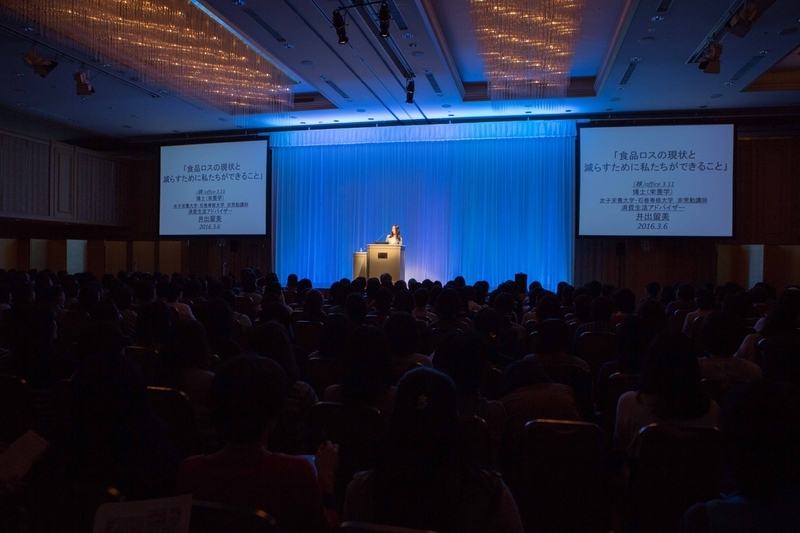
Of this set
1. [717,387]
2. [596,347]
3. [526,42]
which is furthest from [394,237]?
[717,387]

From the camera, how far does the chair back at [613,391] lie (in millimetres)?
3254

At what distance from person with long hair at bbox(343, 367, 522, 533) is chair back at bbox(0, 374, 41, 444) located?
7.53ft

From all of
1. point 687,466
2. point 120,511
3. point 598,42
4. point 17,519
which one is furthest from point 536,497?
point 598,42

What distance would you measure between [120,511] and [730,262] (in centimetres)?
1400

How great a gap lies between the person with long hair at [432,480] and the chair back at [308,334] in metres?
3.79

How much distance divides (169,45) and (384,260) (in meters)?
6.21

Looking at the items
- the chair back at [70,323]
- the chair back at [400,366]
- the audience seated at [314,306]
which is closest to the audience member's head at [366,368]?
the chair back at [400,366]

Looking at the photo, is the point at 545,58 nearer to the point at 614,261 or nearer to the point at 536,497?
the point at 614,261

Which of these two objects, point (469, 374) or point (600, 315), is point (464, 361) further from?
point (600, 315)

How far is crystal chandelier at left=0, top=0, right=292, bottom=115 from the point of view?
293 inches

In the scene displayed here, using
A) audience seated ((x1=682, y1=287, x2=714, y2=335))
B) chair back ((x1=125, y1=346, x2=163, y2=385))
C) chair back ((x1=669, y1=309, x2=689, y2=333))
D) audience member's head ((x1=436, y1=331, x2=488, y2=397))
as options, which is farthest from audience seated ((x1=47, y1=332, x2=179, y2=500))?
chair back ((x1=669, y1=309, x2=689, y2=333))

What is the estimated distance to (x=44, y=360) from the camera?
3359 mm

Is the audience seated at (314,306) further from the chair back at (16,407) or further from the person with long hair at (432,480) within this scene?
the person with long hair at (432,480)

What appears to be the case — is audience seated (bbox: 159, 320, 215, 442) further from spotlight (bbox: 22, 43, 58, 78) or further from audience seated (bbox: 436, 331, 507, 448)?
spotlight (bbox: 22, 43, 58, 78)
